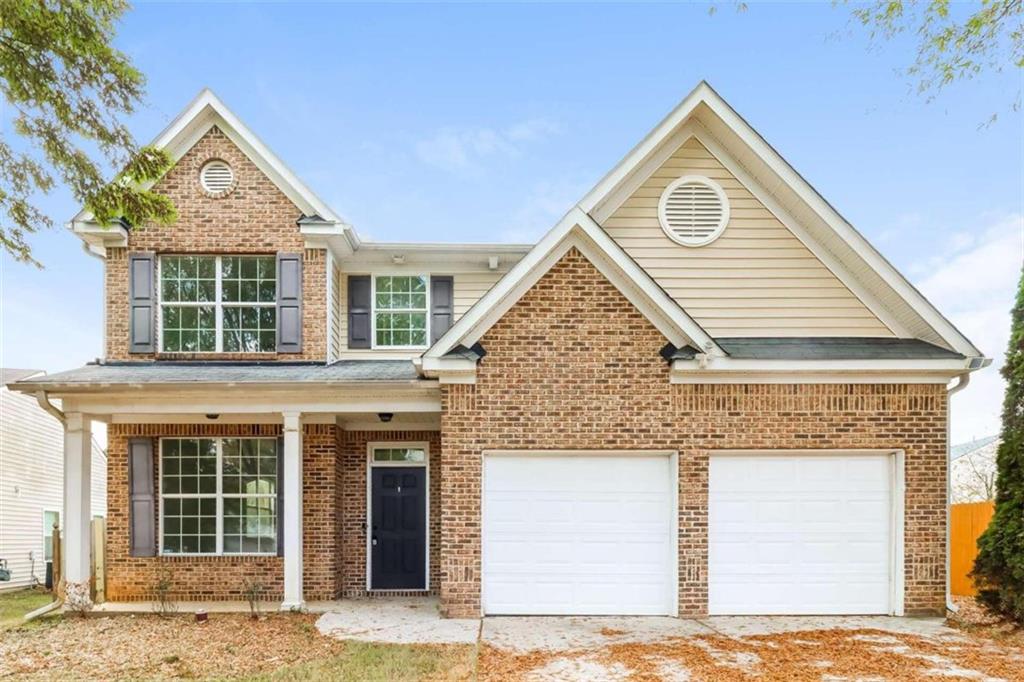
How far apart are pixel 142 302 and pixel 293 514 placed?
4.25m

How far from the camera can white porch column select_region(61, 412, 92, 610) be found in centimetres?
944

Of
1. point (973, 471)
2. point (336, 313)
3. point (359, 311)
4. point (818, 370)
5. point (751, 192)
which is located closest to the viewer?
point (818, 370)

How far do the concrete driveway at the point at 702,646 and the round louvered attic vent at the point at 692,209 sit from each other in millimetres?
5300

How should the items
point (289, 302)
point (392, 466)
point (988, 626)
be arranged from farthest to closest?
point (392, 466) < point (289, 302) < point (988, 626)

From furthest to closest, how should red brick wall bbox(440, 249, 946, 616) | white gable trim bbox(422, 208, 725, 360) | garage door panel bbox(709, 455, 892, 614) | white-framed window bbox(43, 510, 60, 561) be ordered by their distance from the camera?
white-framed window bbox(43, 510, 60, 561) < garage door panel bbox(709, 455, 892, 614) < red brick wall bbox(440, 249, 946, 616) < white gable trim bbox(422, 208, 725, 360)

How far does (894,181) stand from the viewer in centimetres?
1461

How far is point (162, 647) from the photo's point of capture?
7.65 metres

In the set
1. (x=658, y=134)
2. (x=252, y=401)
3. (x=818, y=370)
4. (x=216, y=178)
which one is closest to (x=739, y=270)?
(x=818, y=370)

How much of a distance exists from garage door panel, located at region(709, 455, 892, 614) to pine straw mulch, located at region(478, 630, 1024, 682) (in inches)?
39.8

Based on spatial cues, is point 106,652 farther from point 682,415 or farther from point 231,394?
point 682,415

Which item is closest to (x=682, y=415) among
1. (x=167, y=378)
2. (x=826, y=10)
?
(x=826, y=10)

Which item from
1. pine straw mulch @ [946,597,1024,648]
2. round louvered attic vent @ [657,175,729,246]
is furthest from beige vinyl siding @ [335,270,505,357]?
pine straw mulch @ [946,597,1024,648]

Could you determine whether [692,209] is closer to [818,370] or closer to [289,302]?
[818,370]

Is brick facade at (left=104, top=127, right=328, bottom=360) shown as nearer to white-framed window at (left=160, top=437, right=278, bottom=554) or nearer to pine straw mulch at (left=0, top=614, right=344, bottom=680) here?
white-framed window at (left=160, top=437, right=278, bottom=554)
